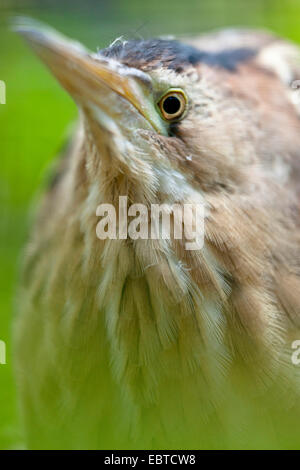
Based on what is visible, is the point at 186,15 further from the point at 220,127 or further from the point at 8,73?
the point at 220,127

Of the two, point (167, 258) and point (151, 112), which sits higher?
point (151, 112)

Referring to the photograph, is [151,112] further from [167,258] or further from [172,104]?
[167,258]

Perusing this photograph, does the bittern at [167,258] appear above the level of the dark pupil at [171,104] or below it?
below

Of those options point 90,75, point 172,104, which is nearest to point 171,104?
point 172,104

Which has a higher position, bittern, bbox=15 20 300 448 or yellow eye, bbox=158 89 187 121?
yellow eye, bbox=158 89 187 121

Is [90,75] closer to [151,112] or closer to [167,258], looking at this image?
[151,112]
